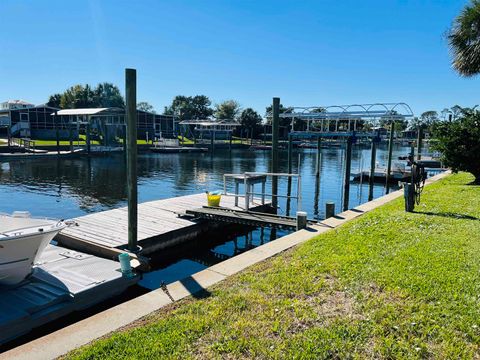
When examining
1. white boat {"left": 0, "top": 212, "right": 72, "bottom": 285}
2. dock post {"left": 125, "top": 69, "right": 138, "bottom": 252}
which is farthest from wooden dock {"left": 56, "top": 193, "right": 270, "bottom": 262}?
white boat {"left": 0, "top": 212, "right": 72, "bottom": 285}

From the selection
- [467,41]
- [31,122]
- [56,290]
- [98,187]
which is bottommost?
[98,187]

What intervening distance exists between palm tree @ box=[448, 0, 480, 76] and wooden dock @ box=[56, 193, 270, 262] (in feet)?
31.3

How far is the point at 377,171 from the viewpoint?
28.5 meters

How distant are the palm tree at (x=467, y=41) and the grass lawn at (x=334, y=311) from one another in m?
9.99

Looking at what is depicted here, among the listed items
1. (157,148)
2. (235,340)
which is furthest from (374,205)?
(157,148)

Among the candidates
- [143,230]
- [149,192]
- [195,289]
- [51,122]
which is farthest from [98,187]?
[51,122]

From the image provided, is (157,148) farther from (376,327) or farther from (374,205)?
(376,327)

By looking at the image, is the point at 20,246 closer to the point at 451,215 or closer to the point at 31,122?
the point at 451,215

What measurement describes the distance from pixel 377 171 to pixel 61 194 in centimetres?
2239

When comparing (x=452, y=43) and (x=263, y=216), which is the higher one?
(x=452, y=43)

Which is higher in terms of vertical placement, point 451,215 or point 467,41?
point 467,41

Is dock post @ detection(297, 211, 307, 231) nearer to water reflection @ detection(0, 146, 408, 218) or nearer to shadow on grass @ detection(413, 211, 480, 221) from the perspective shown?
shadow on grass @ detection(413, 211, 480, 221)

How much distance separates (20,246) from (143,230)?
420 cm

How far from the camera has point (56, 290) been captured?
20.6 feet
